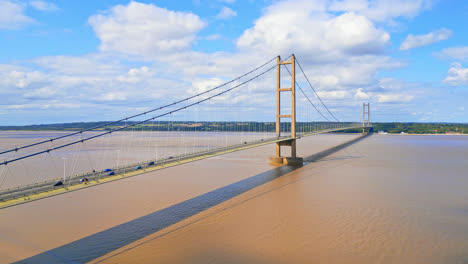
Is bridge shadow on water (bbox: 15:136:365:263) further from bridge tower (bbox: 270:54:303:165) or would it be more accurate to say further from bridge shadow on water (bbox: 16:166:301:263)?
bridge tower (bbox: 270:54:303:165)

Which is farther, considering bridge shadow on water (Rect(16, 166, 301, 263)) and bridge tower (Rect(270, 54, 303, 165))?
bridge tower (Rect(270, 54, 303, 165))

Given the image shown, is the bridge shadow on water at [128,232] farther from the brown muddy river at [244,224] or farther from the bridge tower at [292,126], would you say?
the bridge tower at [292,126]

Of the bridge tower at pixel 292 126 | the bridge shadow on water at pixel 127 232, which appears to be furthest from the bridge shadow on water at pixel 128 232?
the bridge tower at pixel 292 126

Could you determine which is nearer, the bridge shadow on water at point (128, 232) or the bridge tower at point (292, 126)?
the bridge shadow on water at point (128, 232)

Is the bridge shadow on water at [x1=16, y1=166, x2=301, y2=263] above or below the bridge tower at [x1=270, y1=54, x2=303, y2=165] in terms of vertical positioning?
below

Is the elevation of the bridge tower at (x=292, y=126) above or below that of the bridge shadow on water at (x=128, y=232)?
above

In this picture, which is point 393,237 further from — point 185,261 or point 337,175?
point 337,175

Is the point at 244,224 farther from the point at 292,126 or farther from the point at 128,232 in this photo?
the point at 292,126

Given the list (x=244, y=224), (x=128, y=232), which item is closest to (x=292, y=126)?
(x=244, y=224)

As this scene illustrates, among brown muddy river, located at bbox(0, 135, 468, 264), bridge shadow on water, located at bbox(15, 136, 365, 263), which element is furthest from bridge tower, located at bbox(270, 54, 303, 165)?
bridge shadow on water, located at bbox(15, 136, 365, 263)
